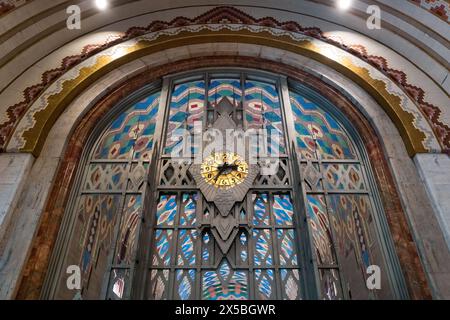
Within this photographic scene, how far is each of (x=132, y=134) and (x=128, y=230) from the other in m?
1.82

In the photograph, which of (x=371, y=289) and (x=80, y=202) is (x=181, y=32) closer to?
(x=80, y=202)

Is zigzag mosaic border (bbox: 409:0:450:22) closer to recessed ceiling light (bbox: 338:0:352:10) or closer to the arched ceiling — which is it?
the arched ceiling

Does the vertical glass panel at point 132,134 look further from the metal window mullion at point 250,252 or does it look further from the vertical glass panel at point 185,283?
the vertical glass panel at point 185,283

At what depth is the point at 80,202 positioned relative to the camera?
16.3 feet

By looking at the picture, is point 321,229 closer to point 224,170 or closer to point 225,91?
point 224,170

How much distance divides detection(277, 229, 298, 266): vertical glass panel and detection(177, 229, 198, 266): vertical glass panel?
1092 millimetres

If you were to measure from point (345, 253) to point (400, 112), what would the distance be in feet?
7.70

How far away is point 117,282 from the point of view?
4.29 m

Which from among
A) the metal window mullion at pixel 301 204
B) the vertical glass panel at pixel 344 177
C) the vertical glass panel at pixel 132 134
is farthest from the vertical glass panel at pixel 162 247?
the vertical glass panel at pixel 344 177

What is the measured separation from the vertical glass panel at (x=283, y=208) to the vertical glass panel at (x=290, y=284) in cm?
82

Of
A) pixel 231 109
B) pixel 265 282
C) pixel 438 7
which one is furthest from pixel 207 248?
pixel 438 7

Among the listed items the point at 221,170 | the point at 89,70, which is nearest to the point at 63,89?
the point at 89,70

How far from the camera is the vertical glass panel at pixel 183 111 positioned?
5812 millimetres

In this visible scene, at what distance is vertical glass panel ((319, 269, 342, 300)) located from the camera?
420 centimetres
